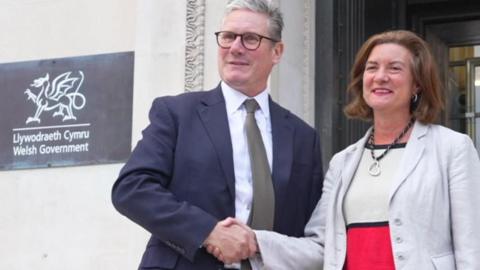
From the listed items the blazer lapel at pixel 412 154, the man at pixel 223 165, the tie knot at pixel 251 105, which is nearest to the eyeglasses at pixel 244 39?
the man at pixel 223 165

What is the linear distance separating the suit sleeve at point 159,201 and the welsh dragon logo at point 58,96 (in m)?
2.97

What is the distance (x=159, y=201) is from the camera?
4082 millimetres

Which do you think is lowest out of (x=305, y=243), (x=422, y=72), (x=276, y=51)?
(x=305, y=243)

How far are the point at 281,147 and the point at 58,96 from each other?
10.3 ft

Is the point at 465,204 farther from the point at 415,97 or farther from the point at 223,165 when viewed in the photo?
the point at 223,165

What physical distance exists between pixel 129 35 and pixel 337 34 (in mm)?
1461

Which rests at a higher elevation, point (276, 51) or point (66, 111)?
point (276, 51)

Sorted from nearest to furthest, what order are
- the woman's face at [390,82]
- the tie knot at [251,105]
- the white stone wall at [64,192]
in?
the woman's face at [390,82] < the tie knot at [251,105] < the white stone wall at [64,192]

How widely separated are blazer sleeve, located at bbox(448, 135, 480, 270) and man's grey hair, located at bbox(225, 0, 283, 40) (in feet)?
3.12

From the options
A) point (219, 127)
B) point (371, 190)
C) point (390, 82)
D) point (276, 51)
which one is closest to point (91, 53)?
point (276, 51)

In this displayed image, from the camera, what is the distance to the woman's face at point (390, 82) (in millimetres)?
4266

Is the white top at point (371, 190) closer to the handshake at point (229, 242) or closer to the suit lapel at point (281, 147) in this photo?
the suit lapel at point (281, 147)

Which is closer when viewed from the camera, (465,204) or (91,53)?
(465,204)

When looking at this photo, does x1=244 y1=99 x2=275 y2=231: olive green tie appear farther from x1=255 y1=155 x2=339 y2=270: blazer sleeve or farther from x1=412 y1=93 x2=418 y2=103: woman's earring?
x1=412 y1=93 x2=418 y2=103: woman's earring
